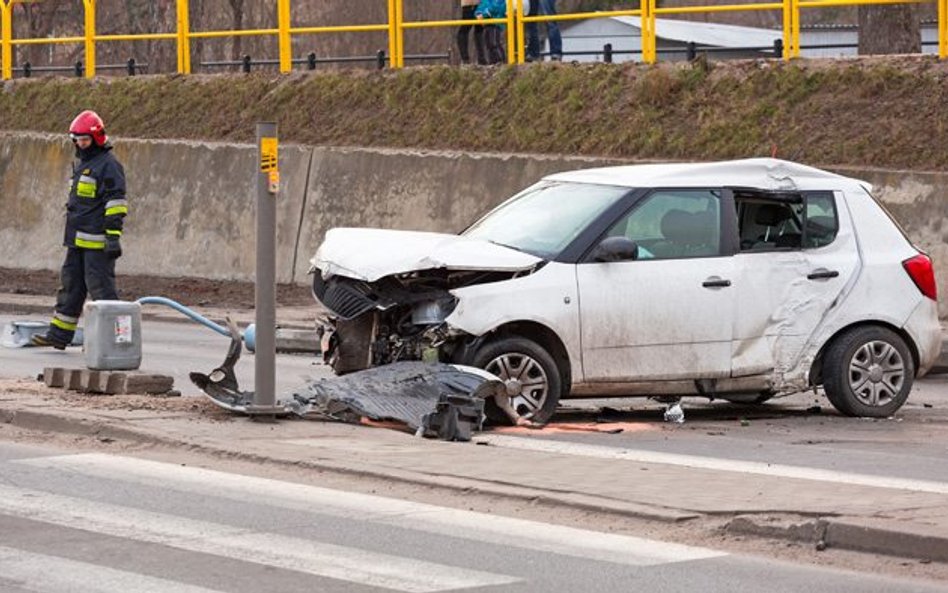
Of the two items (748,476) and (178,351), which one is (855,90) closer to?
(178,351)

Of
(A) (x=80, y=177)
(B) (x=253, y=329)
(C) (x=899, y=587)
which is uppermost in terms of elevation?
(A) (x=80, y=177)

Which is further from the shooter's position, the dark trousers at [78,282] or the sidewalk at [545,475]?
the dark trousers at [78,282]

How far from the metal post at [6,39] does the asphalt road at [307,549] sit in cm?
2241

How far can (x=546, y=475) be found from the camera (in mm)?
10406

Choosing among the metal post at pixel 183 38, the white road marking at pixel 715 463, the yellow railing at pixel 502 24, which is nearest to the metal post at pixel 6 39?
the yellow railing at pixel 502 24

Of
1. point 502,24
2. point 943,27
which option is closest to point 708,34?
point 502,24

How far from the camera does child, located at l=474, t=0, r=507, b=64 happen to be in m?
27.1

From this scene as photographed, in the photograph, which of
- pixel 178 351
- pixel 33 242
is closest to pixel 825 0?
pixel 178 351

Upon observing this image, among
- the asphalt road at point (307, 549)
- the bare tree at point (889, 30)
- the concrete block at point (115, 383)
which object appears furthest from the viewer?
the bare tree at point (889, 30)

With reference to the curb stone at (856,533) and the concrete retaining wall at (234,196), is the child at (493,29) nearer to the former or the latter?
the concrete retaining wall at (234,196)

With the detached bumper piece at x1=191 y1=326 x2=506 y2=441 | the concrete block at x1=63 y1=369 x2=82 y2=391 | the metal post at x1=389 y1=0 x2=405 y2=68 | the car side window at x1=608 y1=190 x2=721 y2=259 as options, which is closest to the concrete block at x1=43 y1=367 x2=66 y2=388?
the concrete block at x1=63 y1=369 x2=82 y2=391

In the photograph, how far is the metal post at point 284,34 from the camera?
2791 centimetres

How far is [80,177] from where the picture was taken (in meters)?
17.2

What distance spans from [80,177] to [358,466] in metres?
7.41
